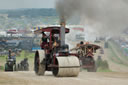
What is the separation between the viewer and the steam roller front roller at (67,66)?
697 inches

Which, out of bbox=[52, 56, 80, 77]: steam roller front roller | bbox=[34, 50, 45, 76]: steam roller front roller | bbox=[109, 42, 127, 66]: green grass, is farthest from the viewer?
bbox=[109, 42, 127, 66]: green grass

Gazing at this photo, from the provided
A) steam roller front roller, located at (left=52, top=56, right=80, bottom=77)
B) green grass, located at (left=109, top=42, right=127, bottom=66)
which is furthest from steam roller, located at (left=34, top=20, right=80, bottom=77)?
green grass, located at (left=109, top=42, right=127, bottom=66)

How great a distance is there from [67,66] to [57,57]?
2.19 ft

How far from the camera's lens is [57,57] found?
18062 mm

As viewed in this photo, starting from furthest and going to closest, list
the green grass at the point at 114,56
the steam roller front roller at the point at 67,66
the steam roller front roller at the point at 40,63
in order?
the green grass at the point at 114,56 → the steam roller front roller at the point at 40,63 → the steam roller front roller at the point at 67,66

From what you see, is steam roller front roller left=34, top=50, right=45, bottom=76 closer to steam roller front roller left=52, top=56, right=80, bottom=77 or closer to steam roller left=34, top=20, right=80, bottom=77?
steam roller left=34, top=20, right=80, bottom=77

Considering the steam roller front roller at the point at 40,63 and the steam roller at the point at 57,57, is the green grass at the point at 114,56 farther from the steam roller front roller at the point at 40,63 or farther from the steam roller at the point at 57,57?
the steam roller at the point at 57,57

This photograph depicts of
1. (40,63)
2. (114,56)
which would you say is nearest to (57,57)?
(40,63)

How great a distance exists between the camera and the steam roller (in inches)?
699

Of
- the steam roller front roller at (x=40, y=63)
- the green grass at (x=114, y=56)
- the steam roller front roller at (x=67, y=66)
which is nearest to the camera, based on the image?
the steam roller front roller at (x=67, y=66)

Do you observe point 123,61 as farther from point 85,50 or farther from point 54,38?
point 54,38

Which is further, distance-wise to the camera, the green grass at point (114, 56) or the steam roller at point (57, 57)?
the green grass at point (114, 56)

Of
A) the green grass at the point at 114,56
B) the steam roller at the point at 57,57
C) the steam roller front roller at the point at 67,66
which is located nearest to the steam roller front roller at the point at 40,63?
the steam roller at the point at 57,57

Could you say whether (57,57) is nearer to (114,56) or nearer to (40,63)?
(40,63)
